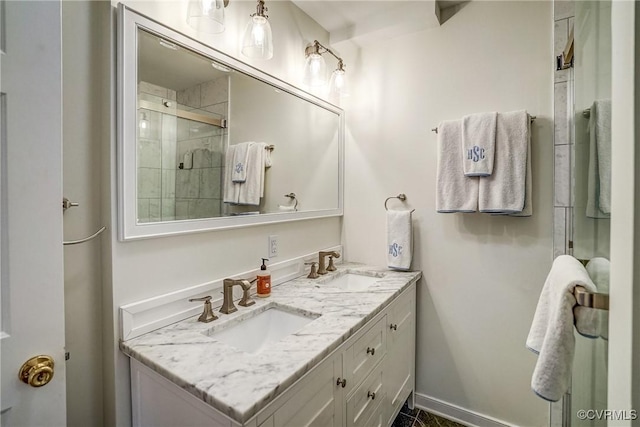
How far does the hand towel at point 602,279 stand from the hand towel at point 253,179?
51.5 inches

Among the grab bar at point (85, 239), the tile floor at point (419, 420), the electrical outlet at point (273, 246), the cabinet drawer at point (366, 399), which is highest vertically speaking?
the grab bar at point (85, 239)

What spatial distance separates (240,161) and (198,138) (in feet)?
0.79

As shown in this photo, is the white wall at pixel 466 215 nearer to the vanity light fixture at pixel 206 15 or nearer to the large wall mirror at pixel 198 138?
the large wall mirror at pixel 198 138

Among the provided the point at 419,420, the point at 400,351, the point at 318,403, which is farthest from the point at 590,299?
the point at 419,420

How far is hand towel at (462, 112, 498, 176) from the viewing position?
1.61 m

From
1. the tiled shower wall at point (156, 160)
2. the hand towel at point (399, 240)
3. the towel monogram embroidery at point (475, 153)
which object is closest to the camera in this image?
the tiled shower wall at point (156, 160)

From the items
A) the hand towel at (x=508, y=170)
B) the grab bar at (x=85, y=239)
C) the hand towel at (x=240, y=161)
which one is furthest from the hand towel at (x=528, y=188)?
the grab bar at (x=85, y=239)

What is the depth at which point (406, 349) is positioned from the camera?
1.80m

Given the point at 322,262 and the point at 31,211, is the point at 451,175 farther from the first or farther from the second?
the point at 31,211

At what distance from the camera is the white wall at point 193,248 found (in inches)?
40.6

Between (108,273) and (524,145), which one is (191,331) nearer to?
(108,273)

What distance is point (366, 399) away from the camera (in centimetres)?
132


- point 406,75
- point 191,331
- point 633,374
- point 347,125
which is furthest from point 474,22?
point 191,331

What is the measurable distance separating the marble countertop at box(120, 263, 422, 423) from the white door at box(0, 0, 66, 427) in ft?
0.91
